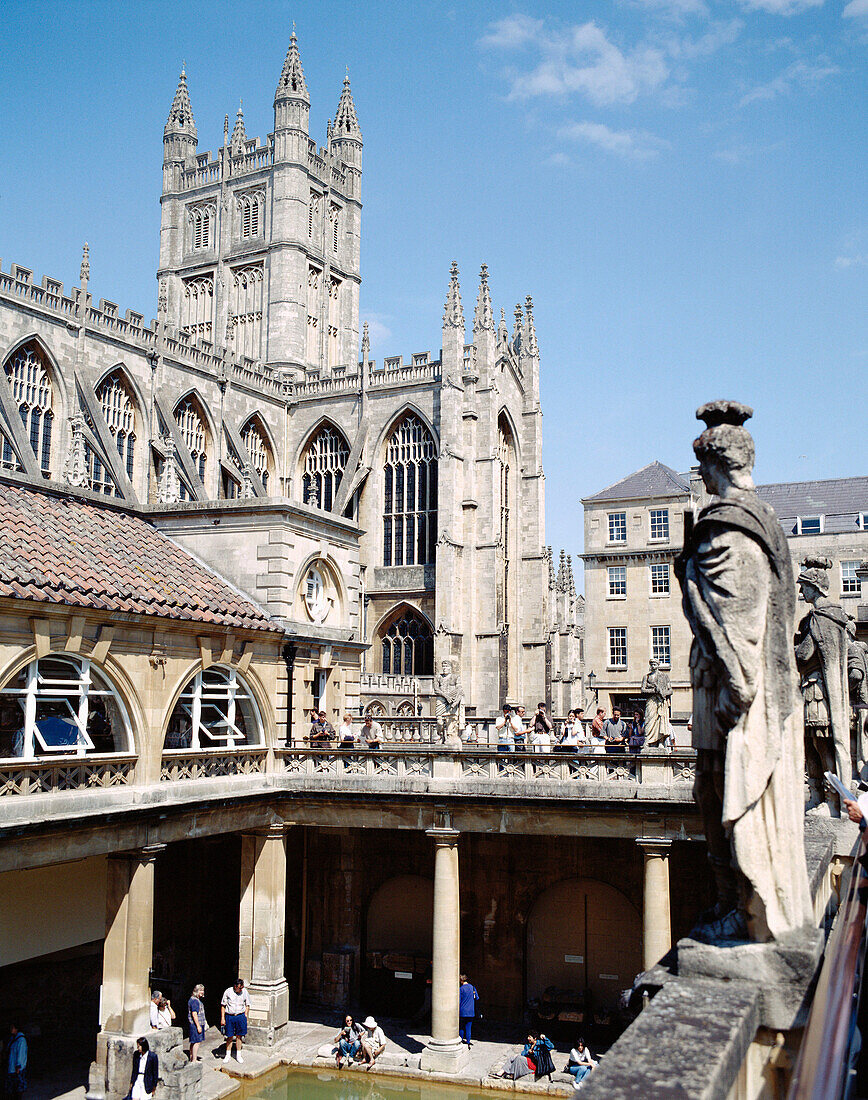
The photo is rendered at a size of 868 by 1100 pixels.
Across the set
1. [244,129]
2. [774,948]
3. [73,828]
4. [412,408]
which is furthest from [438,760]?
[244,129]

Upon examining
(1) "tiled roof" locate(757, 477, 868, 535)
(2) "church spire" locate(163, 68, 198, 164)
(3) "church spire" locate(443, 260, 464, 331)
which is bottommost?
(1) "tiled roof" locate(757, 477, 868, 535)

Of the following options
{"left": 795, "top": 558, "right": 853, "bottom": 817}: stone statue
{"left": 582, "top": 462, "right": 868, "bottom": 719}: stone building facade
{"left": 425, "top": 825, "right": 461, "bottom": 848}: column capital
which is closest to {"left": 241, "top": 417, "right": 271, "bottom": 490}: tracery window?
{"left": 582, "top": 462, "right": 868, "bottom": 719}: stone building facade

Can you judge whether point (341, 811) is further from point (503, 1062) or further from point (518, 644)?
point (518, 644)

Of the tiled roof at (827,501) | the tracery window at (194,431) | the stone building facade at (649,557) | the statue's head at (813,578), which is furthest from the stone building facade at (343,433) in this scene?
the statue's head at (813,578)

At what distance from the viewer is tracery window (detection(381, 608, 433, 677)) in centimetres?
4731

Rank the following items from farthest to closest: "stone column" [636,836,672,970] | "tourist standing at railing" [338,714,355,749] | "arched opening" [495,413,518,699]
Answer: "arched opening" [495,413,518,699] < "tourist standing at railing" [338,714,355,749] < "stone column" [636,836,672,970]

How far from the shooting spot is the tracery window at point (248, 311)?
62.2 metres

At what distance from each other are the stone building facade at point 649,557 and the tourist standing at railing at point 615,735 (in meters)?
19.0

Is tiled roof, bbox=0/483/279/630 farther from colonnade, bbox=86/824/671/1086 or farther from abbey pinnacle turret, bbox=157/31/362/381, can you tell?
abbey pinnacle turret, bbox=157/31/362/381

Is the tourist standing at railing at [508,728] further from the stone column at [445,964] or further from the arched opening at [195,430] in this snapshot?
the arched opening at [195,430]

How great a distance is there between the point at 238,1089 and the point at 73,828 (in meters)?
6.46

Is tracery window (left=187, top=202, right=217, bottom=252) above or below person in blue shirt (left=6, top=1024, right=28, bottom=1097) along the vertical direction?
above

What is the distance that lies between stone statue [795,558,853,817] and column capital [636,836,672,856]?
9.14 m

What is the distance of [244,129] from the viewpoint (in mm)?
67375
